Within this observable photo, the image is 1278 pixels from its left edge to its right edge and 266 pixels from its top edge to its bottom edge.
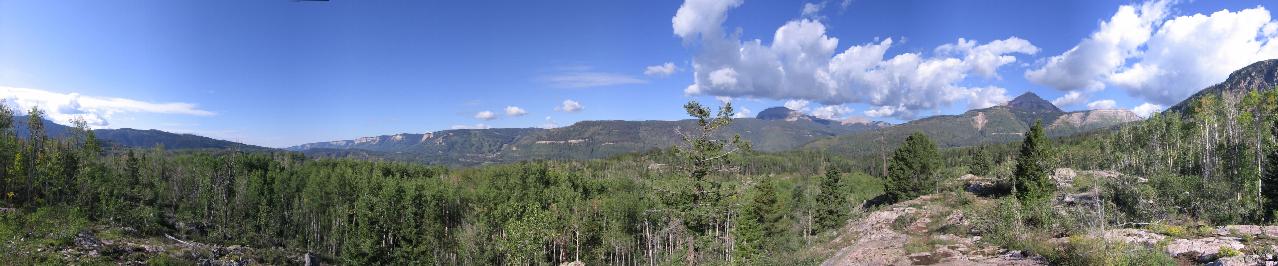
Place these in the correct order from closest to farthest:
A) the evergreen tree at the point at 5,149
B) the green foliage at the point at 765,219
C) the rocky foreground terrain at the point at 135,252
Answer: the rocky foreground terrain at the point at 135,252, the green foliage at the point at 765,219, the evergreen tree at the point at 5,149

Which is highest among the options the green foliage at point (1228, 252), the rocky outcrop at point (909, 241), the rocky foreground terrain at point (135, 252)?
the green foliage at point (1228, 252)

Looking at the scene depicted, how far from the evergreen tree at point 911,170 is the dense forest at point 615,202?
0.80 ft

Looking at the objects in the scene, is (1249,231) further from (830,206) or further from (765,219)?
(830,206)

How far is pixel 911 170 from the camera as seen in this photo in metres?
70.9

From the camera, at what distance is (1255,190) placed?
143 ft

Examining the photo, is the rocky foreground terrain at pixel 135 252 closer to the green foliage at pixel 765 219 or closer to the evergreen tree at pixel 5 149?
the evergreen tree at pixel 5 149

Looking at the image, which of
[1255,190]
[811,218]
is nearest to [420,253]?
[811,218]

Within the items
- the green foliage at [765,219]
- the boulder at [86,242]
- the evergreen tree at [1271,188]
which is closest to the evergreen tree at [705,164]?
the green foliage at [765,219]

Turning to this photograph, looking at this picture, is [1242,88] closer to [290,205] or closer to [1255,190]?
[1255,190]

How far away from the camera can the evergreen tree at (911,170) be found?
7062 cm

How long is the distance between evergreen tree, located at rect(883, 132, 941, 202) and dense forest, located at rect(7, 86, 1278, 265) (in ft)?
0.80

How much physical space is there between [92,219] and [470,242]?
59.6 meters

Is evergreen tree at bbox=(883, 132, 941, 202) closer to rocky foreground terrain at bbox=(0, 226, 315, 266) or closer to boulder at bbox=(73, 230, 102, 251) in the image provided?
rocky foreground terrain at bbox=(0, 226, 315, 266)

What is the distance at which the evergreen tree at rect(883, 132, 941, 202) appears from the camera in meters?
70.6
